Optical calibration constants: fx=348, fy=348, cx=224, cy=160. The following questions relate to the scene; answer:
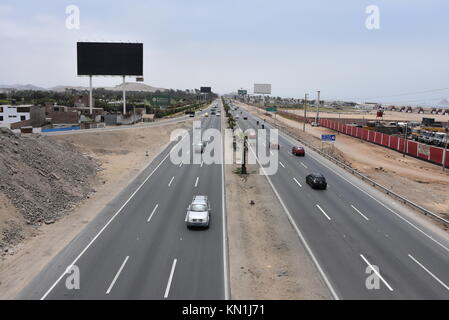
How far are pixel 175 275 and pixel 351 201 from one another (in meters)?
19.6

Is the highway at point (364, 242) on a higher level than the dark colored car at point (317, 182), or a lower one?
lower

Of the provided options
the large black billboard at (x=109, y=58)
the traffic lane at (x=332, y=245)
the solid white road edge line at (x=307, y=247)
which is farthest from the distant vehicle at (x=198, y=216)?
the large black billboard at (x=109, y=58)

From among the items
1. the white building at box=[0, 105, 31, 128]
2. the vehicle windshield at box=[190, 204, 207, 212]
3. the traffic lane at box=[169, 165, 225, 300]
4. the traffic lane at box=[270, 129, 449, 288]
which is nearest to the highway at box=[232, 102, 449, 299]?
the traffic lane at box=[270, 129, 449, 288]

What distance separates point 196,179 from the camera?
39.0 meters

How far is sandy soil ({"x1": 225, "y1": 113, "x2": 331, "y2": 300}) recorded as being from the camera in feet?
55.9

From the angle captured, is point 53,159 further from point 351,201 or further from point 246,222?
point 351,201

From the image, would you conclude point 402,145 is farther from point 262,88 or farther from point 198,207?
point 262,88

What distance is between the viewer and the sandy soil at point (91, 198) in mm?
18844

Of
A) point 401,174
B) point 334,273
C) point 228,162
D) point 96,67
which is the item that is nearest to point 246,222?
point 334,273

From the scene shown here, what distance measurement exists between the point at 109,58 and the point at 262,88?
363 ft

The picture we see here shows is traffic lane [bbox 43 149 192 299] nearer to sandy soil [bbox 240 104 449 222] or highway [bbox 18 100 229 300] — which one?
highway [bbox 18 100 229 300]

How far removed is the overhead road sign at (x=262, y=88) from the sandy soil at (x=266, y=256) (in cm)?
15635

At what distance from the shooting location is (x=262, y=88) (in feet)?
605

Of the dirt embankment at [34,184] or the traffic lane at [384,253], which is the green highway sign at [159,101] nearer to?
the dirt embankment at [34,184]
